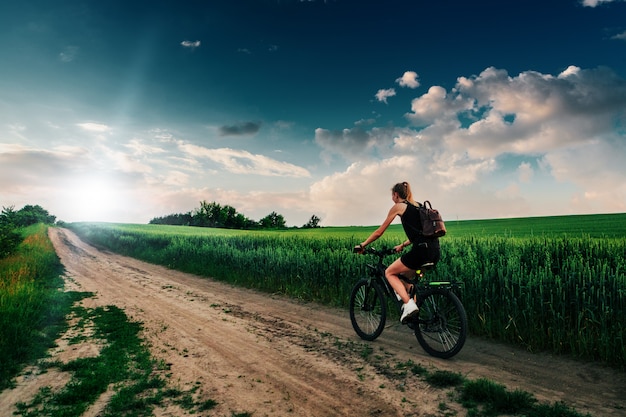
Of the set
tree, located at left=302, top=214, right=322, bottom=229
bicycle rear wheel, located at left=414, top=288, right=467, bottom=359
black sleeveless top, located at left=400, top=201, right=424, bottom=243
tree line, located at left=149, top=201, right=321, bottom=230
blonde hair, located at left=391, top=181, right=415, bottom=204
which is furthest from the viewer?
tree line, located at left=149, top=201, right=321, bottom=230

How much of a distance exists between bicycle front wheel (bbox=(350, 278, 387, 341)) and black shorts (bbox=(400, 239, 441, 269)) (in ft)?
3.89

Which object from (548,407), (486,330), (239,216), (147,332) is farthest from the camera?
(239,216)

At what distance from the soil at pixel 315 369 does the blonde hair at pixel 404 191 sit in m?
2.57

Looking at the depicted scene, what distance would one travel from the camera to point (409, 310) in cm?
612

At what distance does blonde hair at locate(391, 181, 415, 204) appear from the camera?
620 centimetres

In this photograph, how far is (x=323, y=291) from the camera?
37.3 ft

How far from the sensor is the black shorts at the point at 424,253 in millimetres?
6016

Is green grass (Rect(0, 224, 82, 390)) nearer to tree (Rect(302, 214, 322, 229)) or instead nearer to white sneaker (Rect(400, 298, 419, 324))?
white sneaker (Rect(400, 298, 419, 324))

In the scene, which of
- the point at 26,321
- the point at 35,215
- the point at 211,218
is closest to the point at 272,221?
the point at 211,218

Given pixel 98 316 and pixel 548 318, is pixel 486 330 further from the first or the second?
pixel 98 316

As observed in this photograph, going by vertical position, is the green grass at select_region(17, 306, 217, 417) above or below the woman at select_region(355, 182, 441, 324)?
below

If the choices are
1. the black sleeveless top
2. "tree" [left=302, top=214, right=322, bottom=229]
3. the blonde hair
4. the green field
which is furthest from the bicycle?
"tree" [left=302, top=214, right=322, bottom=229]

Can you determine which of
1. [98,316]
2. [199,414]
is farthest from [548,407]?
[98,316]

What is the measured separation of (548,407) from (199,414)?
3914 millimetres
